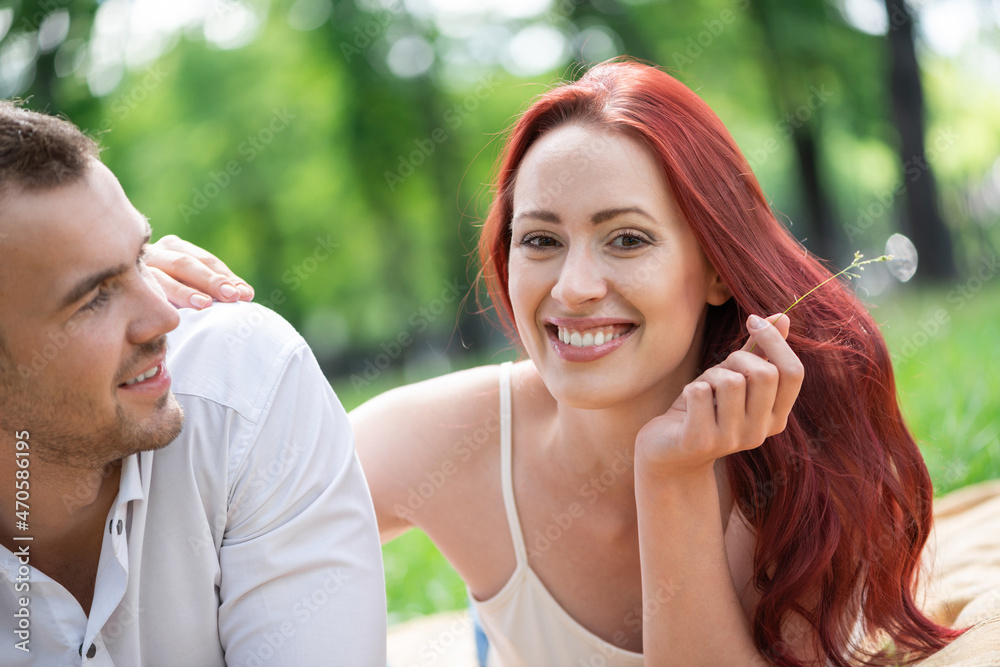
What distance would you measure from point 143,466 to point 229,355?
378mm

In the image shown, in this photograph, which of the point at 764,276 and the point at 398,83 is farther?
the point at 398,83

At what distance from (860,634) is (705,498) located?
2.85ft

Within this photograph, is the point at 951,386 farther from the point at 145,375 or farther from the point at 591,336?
the point at 145,375

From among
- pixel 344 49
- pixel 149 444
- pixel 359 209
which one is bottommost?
pixel 359 209

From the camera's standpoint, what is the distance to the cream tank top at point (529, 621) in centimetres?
306

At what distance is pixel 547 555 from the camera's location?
3162mm

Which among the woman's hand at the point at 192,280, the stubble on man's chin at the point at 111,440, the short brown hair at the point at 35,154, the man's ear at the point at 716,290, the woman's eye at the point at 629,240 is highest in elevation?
the short brown hair at the point at 35,154

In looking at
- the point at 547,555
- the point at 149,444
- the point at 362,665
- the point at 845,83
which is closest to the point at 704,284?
the point at 547,555

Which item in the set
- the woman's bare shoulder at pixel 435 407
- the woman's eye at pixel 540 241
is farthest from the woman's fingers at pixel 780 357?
the woman's bare shoulder at pixel 435 407

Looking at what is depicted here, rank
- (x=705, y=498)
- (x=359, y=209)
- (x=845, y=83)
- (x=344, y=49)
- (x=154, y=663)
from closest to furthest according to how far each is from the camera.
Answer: (x=154, y=663) < (x=705, y=498) < (x=845, y=83) < (x=344, y=49) < (x=359, y=209)

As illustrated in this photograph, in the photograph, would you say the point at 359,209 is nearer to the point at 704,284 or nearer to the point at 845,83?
the point at 845,83

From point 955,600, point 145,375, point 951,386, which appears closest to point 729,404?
point 145,375

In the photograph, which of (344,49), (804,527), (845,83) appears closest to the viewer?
(804,527)

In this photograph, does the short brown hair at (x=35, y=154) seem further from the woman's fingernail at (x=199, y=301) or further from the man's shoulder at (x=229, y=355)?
the woman's fingernail at (x=199, y=301)
